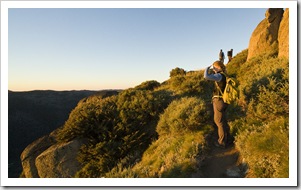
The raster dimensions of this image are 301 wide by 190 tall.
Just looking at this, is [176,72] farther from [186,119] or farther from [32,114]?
[32,114]

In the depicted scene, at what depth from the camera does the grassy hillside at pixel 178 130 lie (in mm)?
6098

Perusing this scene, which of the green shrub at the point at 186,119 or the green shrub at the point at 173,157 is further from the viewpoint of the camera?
the green shrub at the point at 186,119

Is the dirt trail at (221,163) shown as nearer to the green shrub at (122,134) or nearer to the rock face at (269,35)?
the green shrub at (122,134)

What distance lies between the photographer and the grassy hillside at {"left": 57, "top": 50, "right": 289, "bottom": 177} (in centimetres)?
610

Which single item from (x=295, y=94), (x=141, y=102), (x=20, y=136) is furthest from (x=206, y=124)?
(x=20, y=136)

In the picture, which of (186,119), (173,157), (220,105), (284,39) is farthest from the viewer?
(284,39)

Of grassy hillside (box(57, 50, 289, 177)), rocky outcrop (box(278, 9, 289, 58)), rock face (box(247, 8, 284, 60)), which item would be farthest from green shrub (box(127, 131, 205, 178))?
rock face (box(247, 8, 284, 60))

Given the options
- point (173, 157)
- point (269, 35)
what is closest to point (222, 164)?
point (173, 157)

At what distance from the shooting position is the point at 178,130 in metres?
8.73

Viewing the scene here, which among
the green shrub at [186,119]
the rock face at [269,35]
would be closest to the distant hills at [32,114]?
the green shrub at [186,119]

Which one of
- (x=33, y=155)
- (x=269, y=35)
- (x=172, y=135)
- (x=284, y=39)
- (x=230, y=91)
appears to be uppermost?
(x=269, y=35)

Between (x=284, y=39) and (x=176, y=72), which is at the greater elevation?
(x=284, y=39)

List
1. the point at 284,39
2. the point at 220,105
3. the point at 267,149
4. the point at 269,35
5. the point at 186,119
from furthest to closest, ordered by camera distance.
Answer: the point at 269,35
the point at 284,39
the point at 186,119
the point at 220,105
the point at 267,149

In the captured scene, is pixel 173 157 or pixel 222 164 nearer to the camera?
pixel 222 164
